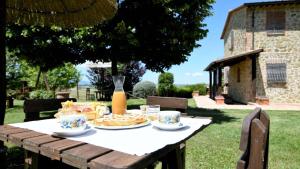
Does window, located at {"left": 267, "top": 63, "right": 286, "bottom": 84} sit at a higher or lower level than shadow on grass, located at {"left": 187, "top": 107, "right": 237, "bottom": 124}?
higher

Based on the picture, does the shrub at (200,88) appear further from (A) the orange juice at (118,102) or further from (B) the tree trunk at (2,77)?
(B) the tree trunk at (2,77)

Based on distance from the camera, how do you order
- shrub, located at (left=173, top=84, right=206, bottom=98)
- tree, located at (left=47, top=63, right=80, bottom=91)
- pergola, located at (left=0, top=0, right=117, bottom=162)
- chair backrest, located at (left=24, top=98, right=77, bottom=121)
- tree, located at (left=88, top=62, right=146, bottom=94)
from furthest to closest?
1. shrub, located at (left=173, top=84, right=206, bottom=98)
2. tree, located at (left=88, top=62, right=146, bottom=94)
3. tree, located at (left=47, top=63, right=80, bottom=91)
4. pergola, located at (left=0, top=0, right=117, bottom=162)
5. chair backrest, located at (left=24, top=98, right=77, bottom=121)

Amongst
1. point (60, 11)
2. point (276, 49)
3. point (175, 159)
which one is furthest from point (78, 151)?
point (276, 49)

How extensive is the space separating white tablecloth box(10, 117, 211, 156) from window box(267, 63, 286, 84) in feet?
53.7

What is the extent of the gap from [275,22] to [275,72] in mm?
3033

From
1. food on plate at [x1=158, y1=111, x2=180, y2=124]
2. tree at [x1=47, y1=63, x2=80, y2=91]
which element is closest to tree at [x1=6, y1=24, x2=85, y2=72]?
food on plate at [x1=158, y1=111, x2=180, y2=124]

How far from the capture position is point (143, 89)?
68.2 feet

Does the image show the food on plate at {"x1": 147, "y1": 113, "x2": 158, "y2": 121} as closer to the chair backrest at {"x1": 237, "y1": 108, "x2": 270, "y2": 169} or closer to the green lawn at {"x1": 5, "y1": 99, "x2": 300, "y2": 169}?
the chair backrest at {"x1": 237, "y1": 108, "x2": 270, "y2": 169}

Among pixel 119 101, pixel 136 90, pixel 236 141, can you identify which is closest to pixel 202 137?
pixel 236 141

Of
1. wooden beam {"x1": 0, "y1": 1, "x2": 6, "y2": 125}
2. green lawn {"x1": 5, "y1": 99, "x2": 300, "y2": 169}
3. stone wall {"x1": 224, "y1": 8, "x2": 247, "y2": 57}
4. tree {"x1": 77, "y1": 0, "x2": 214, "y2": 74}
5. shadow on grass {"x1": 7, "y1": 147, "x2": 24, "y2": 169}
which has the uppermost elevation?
stone wall {"x1": 224, "y1": 8, "x2": 247, "y2": 57}

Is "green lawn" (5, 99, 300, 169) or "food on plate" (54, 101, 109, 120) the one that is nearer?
"food on plate" (54, 101, 109, 120)

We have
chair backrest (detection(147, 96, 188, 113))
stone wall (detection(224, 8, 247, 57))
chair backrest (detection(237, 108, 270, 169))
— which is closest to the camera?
chair backrest (detection(237, 108, 270, 169))

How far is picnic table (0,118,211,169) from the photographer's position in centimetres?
155

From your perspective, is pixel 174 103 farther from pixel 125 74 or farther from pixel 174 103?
pixel 125 74
